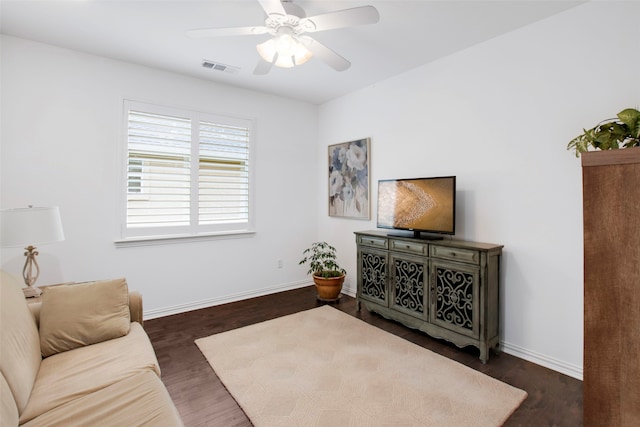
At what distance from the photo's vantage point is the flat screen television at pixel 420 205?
9.45 feet

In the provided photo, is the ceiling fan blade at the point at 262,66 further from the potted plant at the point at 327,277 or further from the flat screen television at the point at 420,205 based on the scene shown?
the potted plant at the point at 327,277

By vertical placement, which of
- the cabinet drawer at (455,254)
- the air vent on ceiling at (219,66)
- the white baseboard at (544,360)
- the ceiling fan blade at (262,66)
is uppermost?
the air vent on ceiling at (219,66)

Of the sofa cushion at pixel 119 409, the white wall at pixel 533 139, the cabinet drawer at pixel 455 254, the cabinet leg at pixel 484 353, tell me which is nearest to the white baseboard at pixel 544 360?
the white wall at pixel 533 139

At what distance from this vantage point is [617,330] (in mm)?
1572

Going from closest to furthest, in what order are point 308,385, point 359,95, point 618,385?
1. point 618,385
2. point 308,385
3. point 359,95

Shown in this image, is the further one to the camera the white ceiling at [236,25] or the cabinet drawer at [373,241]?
the cabinet drawer at [373,241]

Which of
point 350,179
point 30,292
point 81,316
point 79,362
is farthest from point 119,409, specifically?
point 350,179

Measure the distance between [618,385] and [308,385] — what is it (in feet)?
5.65

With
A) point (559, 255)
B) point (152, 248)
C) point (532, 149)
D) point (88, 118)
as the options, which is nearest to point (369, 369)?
point (559, 255)

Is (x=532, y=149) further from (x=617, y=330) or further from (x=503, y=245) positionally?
(x=617, y=330)

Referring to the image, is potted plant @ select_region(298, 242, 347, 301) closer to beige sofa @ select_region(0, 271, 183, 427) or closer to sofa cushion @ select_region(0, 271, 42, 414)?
beige sofa @ select_region(0, 271, 183, 427)

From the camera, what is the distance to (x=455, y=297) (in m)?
2.70

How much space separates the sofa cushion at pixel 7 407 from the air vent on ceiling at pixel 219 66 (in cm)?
302

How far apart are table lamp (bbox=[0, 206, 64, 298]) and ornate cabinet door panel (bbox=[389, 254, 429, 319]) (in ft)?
9.54
